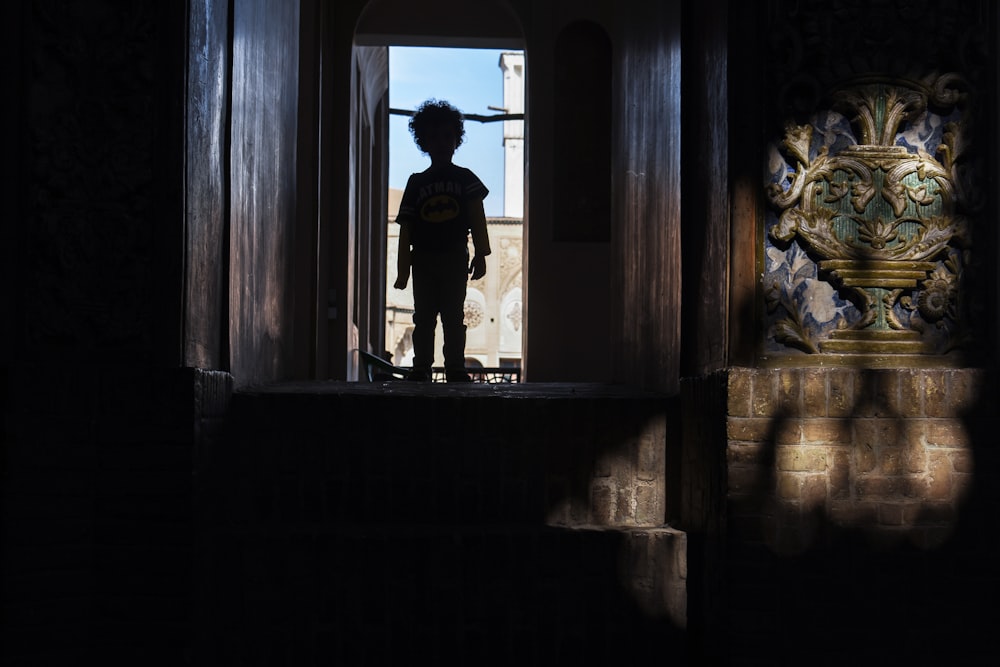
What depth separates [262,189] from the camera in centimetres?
405

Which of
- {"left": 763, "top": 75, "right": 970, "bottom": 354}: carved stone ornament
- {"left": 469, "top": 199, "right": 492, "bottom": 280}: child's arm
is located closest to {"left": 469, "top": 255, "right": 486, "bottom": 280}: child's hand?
{"left": 469, "top": 199, "right": 492, "bottom": 280}: child's arm

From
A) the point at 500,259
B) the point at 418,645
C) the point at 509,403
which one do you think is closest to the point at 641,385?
the point at 509,403

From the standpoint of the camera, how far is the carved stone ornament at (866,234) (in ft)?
10.2

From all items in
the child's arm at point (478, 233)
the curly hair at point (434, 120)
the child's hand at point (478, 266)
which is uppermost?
the curly hair at point (434, 120)

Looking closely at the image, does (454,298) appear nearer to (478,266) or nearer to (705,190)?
(478,266)

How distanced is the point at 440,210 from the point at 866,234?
Answer: 2845 mm

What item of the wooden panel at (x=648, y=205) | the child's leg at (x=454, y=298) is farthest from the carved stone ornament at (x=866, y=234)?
the child's leg at (x=454, y=298)

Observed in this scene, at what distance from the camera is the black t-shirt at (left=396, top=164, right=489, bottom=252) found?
5.59 metres

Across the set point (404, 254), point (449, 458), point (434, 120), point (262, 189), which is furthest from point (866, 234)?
point (434, 120)

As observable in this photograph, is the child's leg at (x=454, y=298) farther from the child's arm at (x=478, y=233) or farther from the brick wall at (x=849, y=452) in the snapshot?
the brick wall at (x=849, y=452)

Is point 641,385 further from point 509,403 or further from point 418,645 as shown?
point 418,645

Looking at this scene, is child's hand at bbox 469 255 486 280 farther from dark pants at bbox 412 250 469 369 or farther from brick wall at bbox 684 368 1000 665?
brick wall at bbox 684 368 1000 665

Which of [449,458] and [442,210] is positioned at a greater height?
[442,210]

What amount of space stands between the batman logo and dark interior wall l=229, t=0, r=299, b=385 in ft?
2.69
